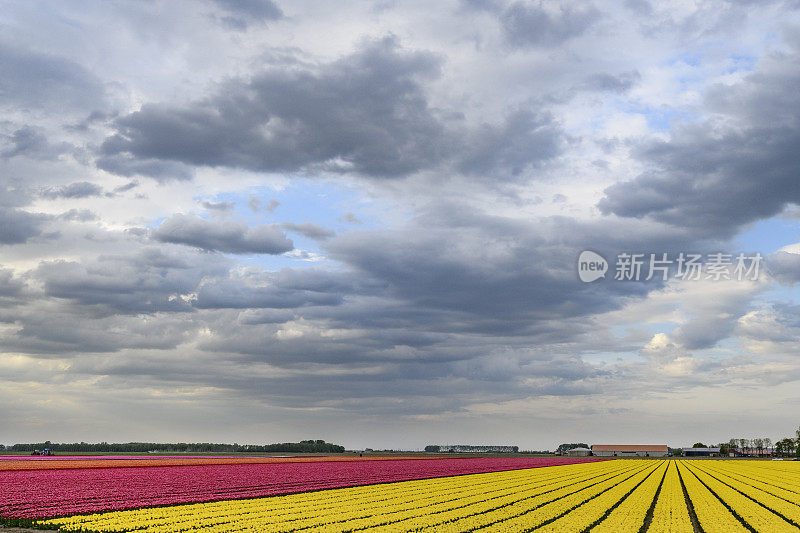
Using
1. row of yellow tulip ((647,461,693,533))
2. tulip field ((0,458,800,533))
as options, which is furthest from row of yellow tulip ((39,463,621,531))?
row of yellow tulip ((647,461,693,533))

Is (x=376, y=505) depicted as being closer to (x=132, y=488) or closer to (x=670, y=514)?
(x=670, y=514)

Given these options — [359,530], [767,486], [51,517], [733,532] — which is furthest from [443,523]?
[767,486]

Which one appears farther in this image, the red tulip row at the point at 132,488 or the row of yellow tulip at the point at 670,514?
the red tulip row at the point at 132,488

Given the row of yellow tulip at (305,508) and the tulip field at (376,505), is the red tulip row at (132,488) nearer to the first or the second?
the tulip field at (376,505)

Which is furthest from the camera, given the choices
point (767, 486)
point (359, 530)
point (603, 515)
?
point (767, 486)

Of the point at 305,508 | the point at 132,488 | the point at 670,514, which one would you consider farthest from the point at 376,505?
the point at 132,488

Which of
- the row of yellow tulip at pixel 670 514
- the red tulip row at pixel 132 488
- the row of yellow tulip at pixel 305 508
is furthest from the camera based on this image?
the red tulip row at pixel 132 488

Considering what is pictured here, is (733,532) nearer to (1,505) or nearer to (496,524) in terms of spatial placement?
(496,524)

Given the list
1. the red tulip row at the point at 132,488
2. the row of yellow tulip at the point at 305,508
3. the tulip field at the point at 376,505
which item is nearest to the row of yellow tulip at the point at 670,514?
the tulip field at the point at 376,505

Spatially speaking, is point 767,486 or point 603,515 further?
point 767,486

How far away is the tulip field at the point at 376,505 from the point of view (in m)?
32.4

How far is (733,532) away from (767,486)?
40967 mm

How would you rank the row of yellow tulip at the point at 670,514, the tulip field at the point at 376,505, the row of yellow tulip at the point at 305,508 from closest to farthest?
the row of yellow tulip at the point at 305,508 < the tulip field at the point at 376,505 < the row of yellow tulip at the point at 670,514

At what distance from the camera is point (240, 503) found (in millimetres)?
41625
